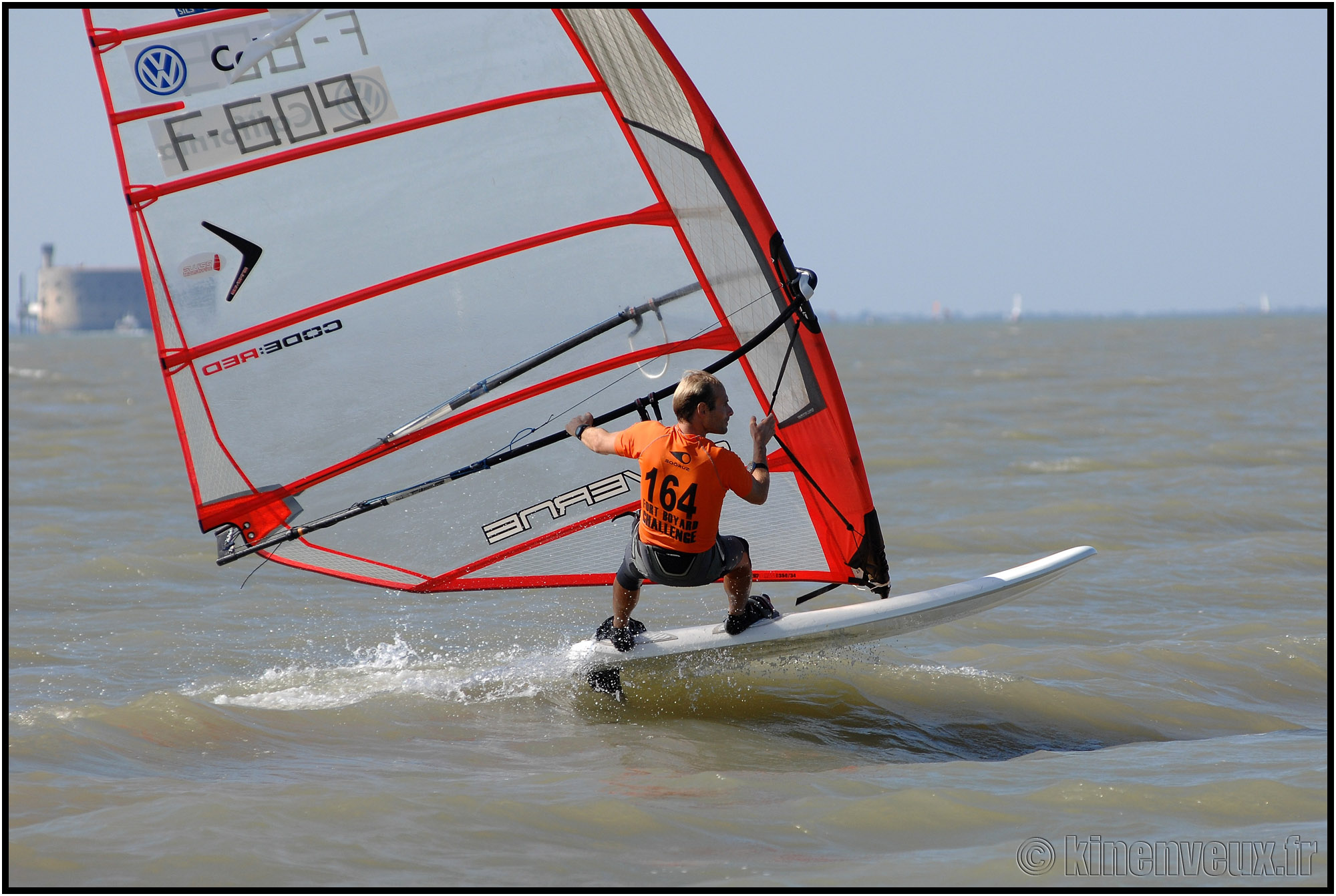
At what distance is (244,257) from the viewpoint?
386 centimetres

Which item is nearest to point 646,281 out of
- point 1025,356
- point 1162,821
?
point 1162,821

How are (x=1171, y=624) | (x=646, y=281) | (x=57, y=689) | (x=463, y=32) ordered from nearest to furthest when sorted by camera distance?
1. (x=463, y=32)
2. (x=646, y=281)
3. (x=57, y=689)
4. (x=1171, y=624)

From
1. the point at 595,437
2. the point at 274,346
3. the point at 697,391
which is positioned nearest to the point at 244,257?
the point at 274,346

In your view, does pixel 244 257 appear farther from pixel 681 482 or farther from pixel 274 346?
pixel 681 482

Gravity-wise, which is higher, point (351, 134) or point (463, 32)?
point (463, 32)

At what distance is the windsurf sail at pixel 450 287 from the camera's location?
368 cm

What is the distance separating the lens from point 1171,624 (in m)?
5.50

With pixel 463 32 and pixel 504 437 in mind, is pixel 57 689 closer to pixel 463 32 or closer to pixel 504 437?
pixel 504 437

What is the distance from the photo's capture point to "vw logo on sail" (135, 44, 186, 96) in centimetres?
352

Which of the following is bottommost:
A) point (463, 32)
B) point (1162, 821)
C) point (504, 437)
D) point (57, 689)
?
point (1162, 821)

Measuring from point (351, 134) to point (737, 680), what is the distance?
234 centimetres

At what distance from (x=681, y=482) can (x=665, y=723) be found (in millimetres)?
1017

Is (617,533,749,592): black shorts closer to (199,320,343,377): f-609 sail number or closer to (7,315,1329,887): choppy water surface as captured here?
(7,315,1329,887): choppy water surface

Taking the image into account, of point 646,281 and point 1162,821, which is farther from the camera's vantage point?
point 646,281
